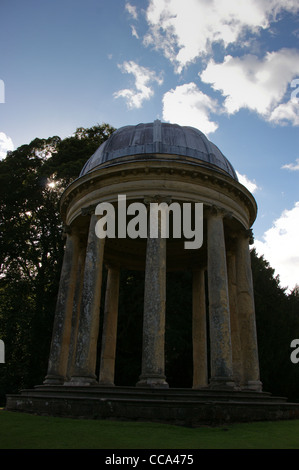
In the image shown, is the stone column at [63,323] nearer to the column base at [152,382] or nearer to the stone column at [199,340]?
the column base at [152,382]

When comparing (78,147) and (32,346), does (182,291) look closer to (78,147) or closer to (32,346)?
(32,346)

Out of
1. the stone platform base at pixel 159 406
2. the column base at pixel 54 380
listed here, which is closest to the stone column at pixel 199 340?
the stone platform base at pixel 159 406

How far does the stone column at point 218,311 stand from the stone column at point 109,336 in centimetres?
1041

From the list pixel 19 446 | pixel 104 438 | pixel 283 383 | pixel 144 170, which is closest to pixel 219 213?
pixel 144 170

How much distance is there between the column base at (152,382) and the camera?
1598 cm

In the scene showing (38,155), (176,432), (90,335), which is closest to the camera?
(176,432)

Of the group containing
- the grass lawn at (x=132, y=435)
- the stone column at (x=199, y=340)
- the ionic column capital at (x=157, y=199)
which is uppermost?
the ionic column capital at (x=157, y=199)

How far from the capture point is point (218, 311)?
1934cm

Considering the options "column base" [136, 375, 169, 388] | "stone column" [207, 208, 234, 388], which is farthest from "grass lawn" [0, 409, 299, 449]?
"stone column" [207, 208, 234, 388]

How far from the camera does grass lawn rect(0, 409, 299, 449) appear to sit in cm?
861

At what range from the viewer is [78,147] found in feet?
138

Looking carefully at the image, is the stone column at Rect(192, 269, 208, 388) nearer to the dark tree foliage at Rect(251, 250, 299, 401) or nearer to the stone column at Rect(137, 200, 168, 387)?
the dark tree foliage at Rect(251, 250, 299, 401)

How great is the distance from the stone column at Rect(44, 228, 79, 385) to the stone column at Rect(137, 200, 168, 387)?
7039 millimetres
